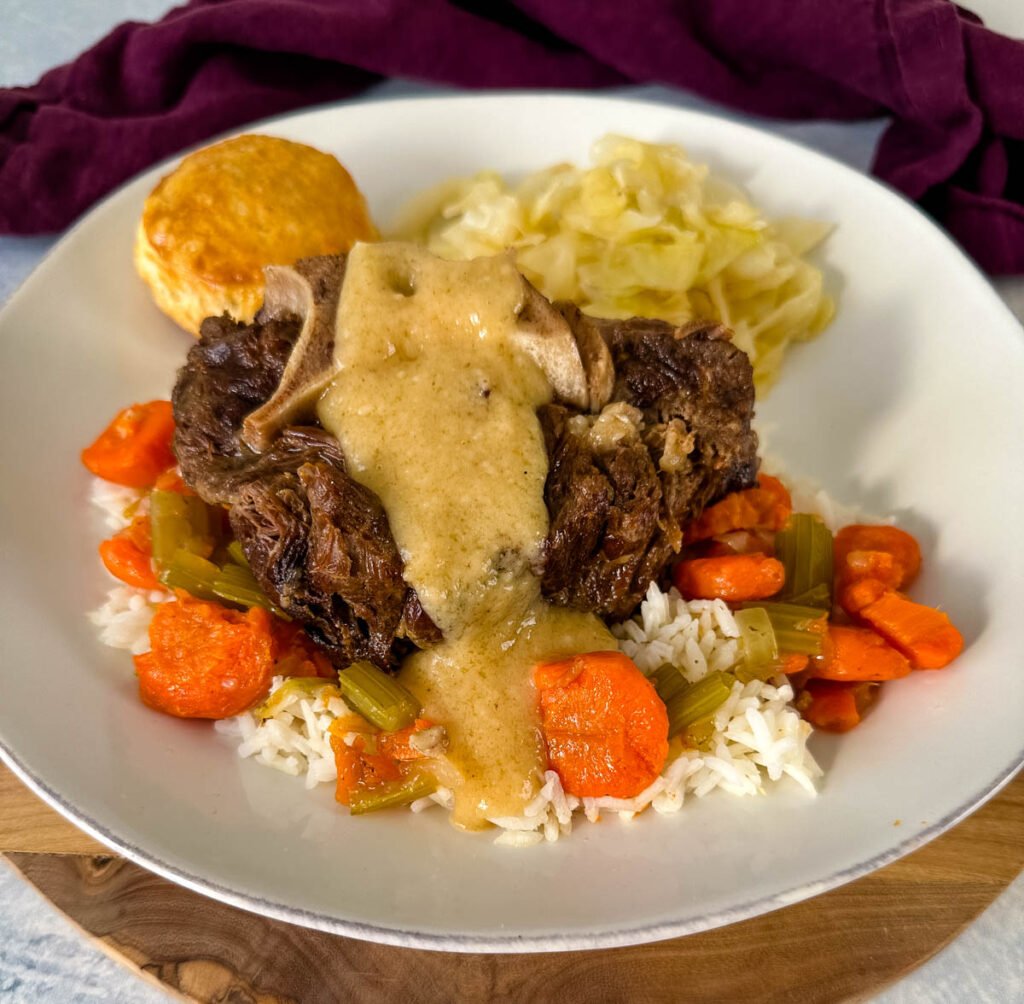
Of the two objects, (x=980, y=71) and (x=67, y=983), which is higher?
(x=980, y=71)

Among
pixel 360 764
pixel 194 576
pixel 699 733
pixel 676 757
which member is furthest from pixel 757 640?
pixel 194 576

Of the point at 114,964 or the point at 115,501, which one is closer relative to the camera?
the point at 114,964

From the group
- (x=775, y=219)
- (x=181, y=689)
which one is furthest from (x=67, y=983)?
(x=775, y=219)

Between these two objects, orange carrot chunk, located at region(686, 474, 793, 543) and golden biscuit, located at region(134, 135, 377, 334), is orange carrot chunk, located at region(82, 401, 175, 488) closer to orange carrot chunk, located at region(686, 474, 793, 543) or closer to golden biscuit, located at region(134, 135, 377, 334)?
golden biscuit, located at region(134, 135, 377, 334)

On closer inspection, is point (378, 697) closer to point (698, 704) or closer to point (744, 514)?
point (698, 704)

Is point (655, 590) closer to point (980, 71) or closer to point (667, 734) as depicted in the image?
point (667, 734)

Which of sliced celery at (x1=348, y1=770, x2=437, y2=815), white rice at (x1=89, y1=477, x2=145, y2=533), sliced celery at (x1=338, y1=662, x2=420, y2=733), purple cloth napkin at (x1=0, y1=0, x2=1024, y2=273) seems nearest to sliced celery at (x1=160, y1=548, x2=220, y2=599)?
white rice at (x1=89, y1=477, x2=145, y2=533)
